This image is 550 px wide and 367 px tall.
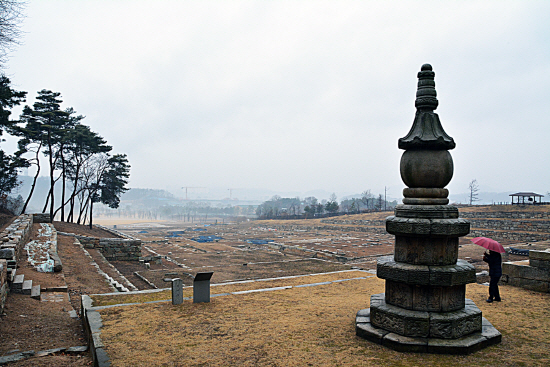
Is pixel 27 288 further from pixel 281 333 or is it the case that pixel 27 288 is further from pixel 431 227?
pixel 431 227

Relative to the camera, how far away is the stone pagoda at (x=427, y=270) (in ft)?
16.5

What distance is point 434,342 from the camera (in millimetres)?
4910

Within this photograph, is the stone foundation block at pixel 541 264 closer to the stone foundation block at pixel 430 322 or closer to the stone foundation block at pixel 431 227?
the stone foundation block at pixel 430 322

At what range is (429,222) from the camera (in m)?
5.28

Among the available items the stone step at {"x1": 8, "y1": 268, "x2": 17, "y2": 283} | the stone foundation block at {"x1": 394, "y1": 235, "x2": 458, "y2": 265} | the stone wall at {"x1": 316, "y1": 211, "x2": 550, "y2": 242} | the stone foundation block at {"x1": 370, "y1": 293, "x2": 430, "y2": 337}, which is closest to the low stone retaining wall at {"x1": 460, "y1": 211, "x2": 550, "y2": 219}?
the stone wall at {"x1": 316, "y1": 211, "x2": 550, "y2": 242}

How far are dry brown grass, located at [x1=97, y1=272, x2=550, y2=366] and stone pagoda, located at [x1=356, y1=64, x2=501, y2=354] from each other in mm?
237

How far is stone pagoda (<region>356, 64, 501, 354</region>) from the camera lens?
16.5 feet

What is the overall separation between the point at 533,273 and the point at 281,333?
276 inches

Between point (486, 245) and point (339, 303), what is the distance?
11.1ft

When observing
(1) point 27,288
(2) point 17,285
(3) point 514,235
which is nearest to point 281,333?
(1) point 27,288

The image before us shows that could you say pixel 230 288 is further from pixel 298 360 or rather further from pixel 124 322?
pixel 298 360

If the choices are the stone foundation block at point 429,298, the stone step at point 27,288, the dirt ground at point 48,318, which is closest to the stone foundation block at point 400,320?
the stone foundation block at point 429,298

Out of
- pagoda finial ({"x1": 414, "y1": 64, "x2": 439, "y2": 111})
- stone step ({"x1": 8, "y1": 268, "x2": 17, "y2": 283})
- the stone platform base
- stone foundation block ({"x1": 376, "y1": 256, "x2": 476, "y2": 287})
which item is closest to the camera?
the stone platform base

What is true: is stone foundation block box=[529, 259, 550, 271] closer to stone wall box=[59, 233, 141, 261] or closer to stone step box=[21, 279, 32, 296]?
stone step box=[21, 279, 32, 296]
